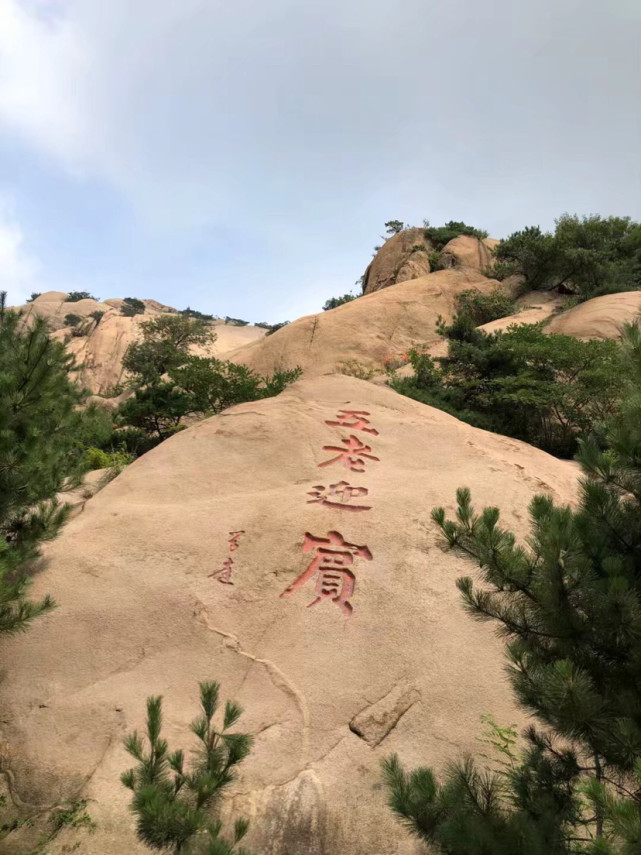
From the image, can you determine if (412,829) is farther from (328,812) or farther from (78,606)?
(78,606)

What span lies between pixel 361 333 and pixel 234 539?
12013 millimetres

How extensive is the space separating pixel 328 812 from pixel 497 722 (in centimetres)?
140

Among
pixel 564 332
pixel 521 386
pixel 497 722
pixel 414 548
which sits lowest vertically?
pixel 497 722

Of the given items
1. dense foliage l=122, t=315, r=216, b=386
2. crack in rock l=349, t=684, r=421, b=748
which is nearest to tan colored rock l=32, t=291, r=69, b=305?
dense foliage l=122, t=315, r=216, b=386

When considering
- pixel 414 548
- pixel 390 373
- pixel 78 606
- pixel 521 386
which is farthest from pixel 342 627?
pixel 390 373

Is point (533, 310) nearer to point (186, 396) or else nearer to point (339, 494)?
point (186, 396)

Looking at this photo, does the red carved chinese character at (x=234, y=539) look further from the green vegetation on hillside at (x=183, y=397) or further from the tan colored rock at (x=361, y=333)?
the tan colored rock at (x=361, y=333)

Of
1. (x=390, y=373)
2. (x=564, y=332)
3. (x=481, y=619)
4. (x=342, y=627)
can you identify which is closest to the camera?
(x=481, y=619)

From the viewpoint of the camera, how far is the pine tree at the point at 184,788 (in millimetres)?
2826

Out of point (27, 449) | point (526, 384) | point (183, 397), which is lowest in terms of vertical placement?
point (27, 449)

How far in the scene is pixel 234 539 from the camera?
6.44 m

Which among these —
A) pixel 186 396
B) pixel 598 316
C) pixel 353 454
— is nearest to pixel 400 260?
pixel 598 316

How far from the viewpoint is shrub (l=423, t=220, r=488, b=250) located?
941 inches

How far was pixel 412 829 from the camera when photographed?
10.3 feet
